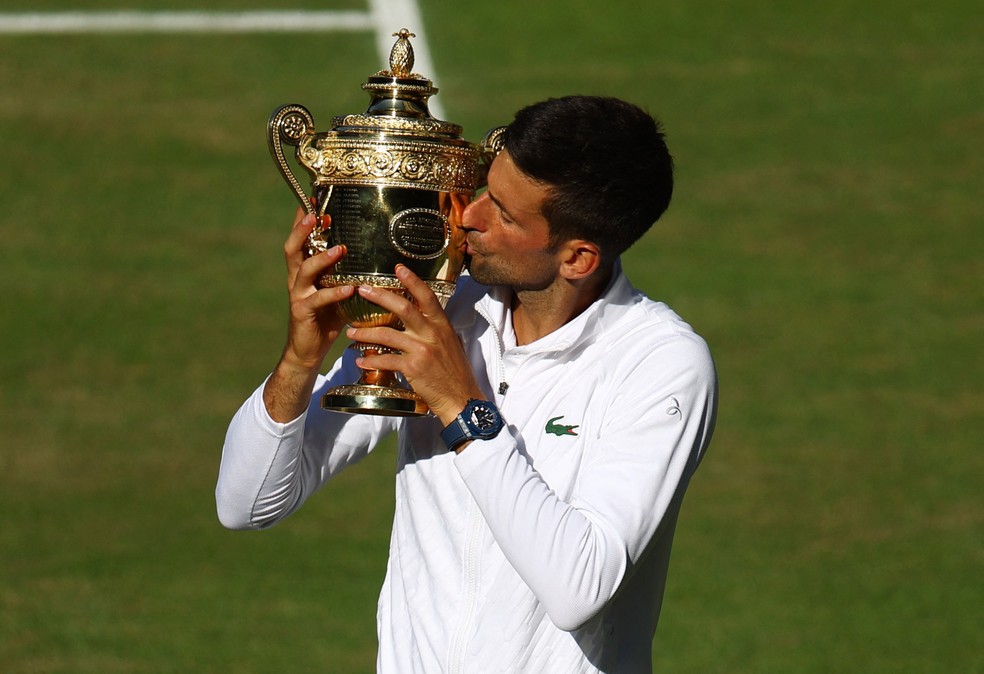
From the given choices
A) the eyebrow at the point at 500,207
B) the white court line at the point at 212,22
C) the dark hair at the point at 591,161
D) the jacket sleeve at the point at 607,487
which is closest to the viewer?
the jacket sleeve at the point at 607,487

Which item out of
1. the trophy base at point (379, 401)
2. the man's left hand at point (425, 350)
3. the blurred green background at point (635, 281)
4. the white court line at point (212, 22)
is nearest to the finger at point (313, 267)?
the man's left hand at point (425, 350)

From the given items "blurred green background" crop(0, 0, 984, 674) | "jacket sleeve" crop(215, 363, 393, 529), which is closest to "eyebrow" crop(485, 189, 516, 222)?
"jacket sleeve" crop(215, 363, 393, 529)

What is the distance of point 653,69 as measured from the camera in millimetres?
14836

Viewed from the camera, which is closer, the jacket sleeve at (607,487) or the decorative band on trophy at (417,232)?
the jacket sleeve at (607,487)

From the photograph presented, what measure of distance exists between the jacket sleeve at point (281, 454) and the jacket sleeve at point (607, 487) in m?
0.54

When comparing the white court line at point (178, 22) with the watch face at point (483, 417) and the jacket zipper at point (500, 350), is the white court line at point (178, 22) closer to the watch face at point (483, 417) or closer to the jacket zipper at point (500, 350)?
the jacket zipper at point (500, 350)

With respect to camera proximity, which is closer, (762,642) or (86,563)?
(762,642)

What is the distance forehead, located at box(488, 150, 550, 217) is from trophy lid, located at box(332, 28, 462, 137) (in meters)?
0.17

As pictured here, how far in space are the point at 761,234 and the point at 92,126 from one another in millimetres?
6086

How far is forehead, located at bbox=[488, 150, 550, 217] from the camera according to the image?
129 inches

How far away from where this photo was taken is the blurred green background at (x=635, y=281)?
Answer: 8227 mm

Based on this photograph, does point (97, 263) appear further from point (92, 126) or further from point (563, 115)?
point (563, 115)

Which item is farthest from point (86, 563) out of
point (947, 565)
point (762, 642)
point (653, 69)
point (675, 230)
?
point (653, 69)

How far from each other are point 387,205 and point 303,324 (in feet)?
1.05
